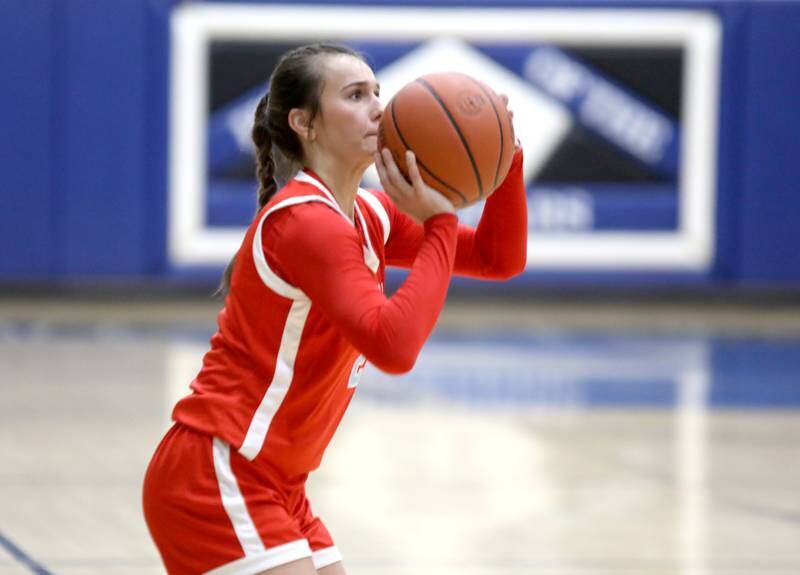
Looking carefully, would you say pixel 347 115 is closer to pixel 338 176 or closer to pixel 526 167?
pixel 338 176

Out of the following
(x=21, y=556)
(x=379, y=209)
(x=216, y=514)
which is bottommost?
(x=21, y=556)

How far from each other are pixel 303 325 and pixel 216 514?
353mm

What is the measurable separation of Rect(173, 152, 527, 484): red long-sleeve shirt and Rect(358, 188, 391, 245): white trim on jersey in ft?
0.33

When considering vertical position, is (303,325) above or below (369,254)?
below

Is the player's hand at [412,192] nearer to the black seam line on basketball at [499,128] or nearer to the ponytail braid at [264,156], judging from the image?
the black seam line on basketball at [499,128]

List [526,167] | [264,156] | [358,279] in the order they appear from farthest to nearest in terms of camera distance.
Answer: [526,167], [264,156], [358,279]

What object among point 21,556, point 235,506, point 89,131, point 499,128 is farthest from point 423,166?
point 89,131

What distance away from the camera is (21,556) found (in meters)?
4.24

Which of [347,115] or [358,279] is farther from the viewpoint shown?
[347,115]

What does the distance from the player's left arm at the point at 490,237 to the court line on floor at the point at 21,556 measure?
5.25ft

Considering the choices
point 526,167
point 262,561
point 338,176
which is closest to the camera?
point 262,561

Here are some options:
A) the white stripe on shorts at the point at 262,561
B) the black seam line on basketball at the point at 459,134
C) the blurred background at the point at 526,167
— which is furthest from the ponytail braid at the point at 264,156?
the blurred background at the point at 526,167

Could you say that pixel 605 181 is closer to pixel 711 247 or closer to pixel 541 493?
pixel 711 247

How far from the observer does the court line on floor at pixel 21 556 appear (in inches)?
161
